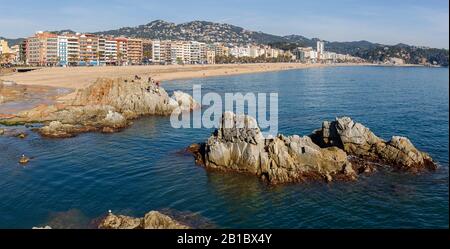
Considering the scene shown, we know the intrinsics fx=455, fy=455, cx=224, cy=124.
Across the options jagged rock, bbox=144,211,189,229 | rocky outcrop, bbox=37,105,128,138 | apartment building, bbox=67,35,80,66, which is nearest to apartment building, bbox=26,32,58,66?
Answer: apartment building, bbox=67,35,80,66

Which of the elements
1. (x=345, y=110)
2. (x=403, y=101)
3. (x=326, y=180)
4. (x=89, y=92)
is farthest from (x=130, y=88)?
(x=403, y=101)

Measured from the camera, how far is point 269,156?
3384 centimetres

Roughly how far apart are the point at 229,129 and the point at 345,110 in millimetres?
39109

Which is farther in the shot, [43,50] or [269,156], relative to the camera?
[43,50]

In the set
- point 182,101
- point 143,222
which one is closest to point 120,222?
point 143,222

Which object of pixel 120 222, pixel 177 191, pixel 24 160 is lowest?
pixel 120 222

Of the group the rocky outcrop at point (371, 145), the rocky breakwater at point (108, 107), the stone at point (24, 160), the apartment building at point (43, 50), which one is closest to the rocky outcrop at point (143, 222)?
the stone at point (24, 160)

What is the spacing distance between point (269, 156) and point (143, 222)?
13137 millimetres

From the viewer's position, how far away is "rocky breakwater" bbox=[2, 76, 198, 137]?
176 feet

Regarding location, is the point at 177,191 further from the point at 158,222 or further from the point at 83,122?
the point at 83,122

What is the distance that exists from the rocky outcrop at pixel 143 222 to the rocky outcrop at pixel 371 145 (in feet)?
62.9

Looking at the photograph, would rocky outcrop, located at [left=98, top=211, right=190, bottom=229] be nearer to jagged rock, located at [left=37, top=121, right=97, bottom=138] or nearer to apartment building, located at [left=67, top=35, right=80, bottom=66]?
jagged rock, located at [left=37, top=121, right=97, bottom=138]
